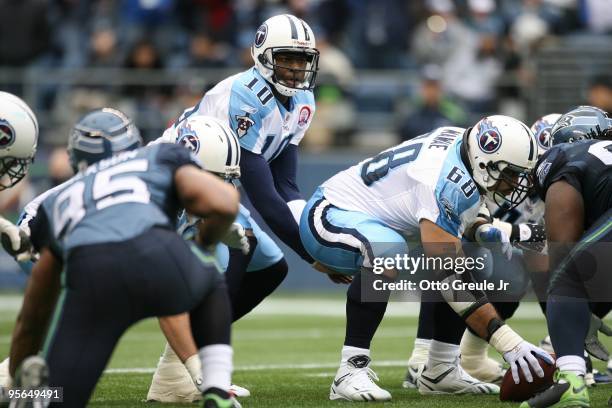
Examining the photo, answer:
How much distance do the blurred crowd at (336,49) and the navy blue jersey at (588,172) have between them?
765 centimetres

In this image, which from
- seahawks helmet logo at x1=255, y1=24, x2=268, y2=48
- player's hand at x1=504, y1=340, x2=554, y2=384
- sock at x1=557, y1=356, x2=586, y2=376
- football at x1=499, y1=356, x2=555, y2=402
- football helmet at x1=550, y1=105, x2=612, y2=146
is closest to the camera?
sock at x1=557, y1=356, x2=586, y2=376

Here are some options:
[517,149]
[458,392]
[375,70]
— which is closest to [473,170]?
[517,149]

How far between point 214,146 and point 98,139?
88 centimetres

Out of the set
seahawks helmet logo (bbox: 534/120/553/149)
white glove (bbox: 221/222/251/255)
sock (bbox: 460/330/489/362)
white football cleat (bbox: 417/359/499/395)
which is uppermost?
seahawks helmet logo (bbox: 534/120/553/149)

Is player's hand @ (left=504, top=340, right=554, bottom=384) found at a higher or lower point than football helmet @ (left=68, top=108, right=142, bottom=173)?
lower

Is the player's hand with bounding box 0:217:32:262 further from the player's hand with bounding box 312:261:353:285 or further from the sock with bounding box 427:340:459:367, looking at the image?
the sock with bounding box 427:340:459:367

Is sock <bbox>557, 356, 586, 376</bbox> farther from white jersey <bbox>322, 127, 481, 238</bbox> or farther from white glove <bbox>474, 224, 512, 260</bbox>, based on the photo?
white glove <bbox>474, 224, 512, 260</bbox>

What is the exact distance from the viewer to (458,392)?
658 centimetres

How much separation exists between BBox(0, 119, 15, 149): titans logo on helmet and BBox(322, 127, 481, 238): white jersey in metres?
1.79

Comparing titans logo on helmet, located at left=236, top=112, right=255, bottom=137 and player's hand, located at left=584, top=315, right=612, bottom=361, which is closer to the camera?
player's hand, located at left=584, top=315, right=612, bottom=361

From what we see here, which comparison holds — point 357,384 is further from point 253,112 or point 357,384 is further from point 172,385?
point 253,112

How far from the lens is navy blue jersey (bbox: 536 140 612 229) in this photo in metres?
5.48

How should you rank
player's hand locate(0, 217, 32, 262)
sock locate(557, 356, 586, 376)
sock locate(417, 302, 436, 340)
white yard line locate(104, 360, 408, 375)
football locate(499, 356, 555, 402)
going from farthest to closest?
white yard line locate(104, 360, 408, 375), sock locate(417, 302, 436, 340), player's hand locate(0, 217, 32, 262), football locate(499, 356, 555, 402), sock locate(557, 356, 586, 376)

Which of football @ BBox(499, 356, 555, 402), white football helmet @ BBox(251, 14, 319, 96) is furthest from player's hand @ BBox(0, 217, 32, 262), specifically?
football @ BBox(499, 356, 555, 402)
